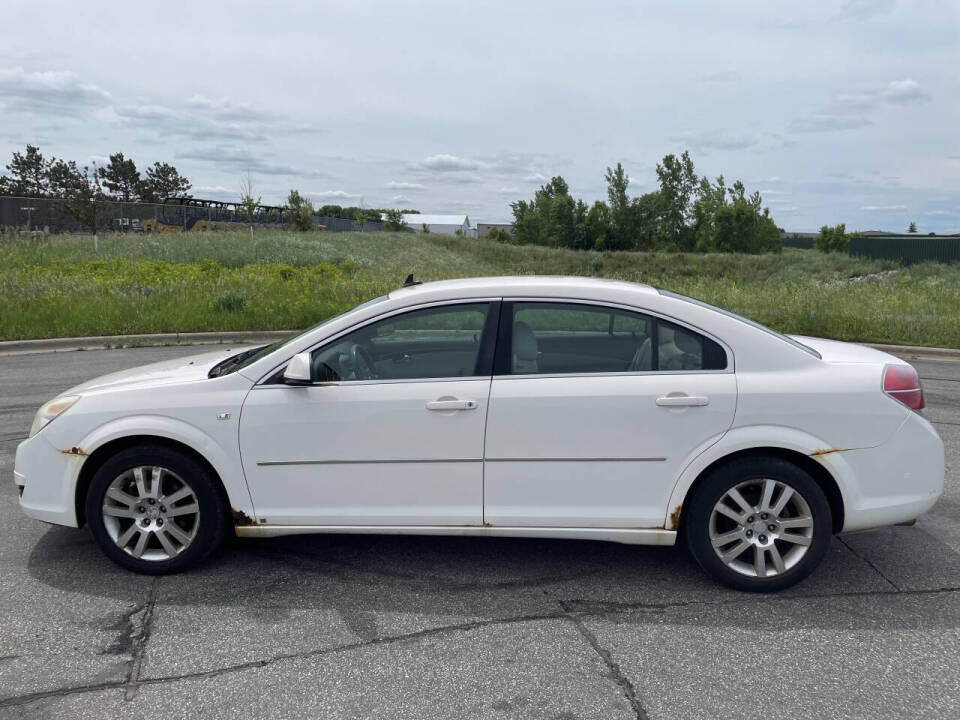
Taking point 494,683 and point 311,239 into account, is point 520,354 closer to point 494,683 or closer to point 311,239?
point 494,683

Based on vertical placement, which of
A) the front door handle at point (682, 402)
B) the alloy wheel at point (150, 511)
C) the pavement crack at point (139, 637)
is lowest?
the pavement crack at point (139, 637)

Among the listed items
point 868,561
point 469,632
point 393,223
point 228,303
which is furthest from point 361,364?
point 393,223

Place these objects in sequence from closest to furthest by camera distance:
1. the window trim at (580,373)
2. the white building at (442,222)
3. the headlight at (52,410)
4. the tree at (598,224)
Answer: the window trim at (580,373), the headlight at (52,410), the tree at (598,224), the white building at (442,222)

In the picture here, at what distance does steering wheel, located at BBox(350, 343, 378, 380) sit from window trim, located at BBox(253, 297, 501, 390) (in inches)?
2.6

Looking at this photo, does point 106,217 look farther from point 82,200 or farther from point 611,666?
point 611,666

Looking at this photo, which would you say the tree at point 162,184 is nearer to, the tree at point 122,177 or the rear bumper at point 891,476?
the tree at point 122,177

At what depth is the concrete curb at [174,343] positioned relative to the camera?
1230 centimetres

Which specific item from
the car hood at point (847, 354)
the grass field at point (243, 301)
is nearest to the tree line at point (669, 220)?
the grass field at point (243, 301)

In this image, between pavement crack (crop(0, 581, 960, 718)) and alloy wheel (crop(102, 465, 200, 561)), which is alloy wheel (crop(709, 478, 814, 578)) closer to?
pavement crack (crop(0, 581, 960, 718))

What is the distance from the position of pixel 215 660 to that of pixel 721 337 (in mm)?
2753

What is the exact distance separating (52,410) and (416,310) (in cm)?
200

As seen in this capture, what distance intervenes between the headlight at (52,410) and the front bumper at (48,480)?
64 millimetres

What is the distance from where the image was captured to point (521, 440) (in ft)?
12.5

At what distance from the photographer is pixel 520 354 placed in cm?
394
